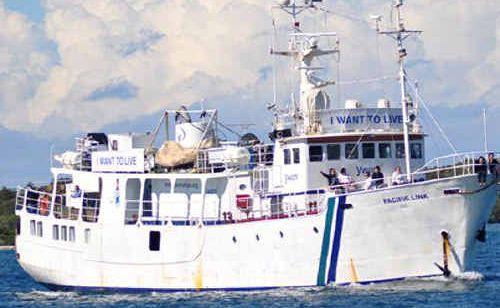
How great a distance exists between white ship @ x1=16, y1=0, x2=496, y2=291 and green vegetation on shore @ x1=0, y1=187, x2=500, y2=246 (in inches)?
2341

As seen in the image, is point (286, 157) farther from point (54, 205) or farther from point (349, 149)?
point (54, 205)

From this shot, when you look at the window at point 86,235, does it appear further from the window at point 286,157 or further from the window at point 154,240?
the window at point 286,157

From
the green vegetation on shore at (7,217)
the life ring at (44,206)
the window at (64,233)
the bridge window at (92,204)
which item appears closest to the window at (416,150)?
the bridge window at (92,204)

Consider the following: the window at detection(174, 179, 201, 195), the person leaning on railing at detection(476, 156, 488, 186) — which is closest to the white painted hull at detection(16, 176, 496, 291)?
the person leaning on railing at detection(476, 156, 488, 186)

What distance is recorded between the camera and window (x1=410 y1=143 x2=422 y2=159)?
43250 mm

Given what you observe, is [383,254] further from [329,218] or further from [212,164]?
[212,164]

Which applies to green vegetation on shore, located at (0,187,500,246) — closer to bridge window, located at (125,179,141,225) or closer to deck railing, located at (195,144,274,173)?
bridge window, located at (125,179,141,225)

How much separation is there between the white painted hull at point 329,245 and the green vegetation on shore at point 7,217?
6608cm

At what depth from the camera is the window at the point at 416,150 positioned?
43250 mm

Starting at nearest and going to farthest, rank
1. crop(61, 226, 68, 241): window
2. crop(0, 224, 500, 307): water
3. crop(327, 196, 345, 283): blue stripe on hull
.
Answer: crop(0, 224, 500, 307): water → crop(327, 196, 345, 283): blue stripe on hull → crop(61, 226, 68, 241): window

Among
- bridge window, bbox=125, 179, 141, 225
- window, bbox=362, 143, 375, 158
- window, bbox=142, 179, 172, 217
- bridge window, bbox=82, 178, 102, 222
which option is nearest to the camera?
window, bbox=362, 143, 375, 158

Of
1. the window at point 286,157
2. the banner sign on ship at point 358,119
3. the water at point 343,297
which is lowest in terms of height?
the water at point 343,297

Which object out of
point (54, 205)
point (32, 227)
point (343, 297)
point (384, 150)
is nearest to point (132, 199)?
point (54, 205)

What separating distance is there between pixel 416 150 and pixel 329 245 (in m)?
6.17
